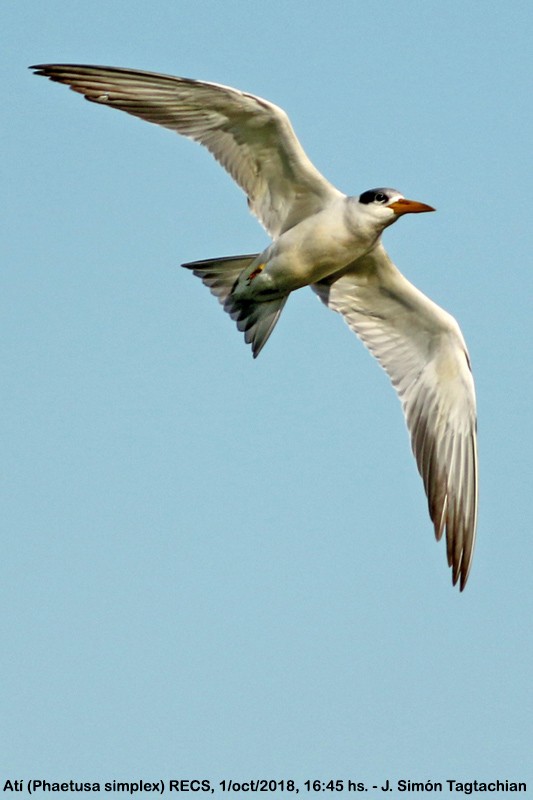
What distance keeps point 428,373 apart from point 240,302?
220cm

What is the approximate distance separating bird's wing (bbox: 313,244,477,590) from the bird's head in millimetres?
1072

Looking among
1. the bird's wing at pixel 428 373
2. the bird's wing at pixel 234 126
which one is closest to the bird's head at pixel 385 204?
the bird's wing at pixel 234 126

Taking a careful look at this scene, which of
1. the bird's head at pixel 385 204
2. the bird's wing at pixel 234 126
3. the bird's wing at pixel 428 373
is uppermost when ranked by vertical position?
the bird's wing at pixel 234 126

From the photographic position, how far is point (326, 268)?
38.9ft

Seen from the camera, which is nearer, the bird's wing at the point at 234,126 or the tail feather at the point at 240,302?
the bird's wing at the point at 234,126

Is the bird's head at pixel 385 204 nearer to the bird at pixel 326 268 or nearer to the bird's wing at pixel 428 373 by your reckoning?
the bird at pixel 326 268

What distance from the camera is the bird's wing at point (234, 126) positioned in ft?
34.9

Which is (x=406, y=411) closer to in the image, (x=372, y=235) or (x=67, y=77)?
(x=372, y=235)

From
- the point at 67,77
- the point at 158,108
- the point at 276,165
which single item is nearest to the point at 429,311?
the point at 276,165

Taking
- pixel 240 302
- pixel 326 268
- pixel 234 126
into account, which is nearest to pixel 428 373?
pixel 326 268

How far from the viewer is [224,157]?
37.3 ft

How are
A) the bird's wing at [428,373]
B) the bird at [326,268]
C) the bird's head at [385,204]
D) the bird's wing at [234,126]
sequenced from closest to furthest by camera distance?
the bird's wing at [234,126], the bird at [326,268], the bird's head at [385,204], the bird's wing at [428,373]

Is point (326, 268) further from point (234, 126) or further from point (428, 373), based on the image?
point (428, 373)

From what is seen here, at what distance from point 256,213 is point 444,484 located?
327 cm
